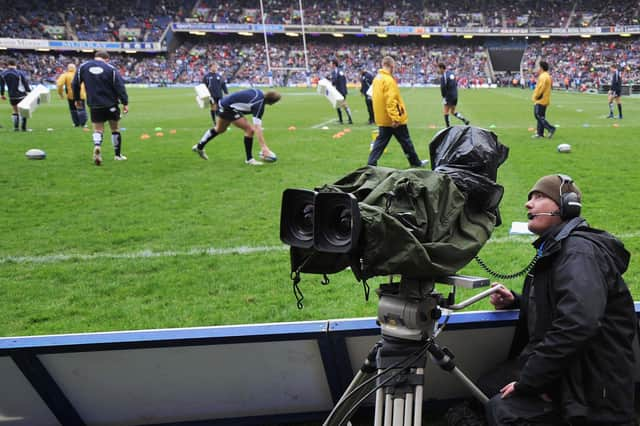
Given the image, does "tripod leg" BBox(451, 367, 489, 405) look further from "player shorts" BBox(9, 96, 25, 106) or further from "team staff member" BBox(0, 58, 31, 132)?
"player shorts" BBox(9, 96, 25, 106)

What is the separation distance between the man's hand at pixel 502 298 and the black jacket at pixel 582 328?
0.39 metres

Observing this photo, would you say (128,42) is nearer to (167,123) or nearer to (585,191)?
(167,123)

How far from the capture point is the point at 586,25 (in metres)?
63.7

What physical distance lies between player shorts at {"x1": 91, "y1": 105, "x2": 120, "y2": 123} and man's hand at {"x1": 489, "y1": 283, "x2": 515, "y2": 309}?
365 inches

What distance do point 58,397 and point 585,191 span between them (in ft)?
23.0

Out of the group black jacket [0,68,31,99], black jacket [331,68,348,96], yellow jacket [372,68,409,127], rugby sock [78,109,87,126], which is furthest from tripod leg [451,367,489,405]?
black jacket [0,68,31,99]

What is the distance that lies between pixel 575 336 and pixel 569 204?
1.88ft

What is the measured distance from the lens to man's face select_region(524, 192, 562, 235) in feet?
7.44

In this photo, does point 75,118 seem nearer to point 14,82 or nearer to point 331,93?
point 14,82

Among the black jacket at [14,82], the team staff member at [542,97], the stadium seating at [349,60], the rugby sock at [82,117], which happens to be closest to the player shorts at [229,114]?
the team staff member at [542,97]

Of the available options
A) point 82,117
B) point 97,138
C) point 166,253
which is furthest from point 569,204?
point 82,117

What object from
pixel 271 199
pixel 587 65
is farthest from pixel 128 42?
pixel 271 199

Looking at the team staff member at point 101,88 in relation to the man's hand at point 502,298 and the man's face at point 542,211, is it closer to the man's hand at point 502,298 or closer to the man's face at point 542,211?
the man's hand at point 502,298

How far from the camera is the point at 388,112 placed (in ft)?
29.6
